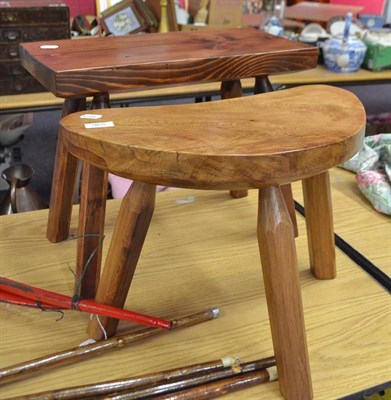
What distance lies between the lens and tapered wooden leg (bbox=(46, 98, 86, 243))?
3.08 feet

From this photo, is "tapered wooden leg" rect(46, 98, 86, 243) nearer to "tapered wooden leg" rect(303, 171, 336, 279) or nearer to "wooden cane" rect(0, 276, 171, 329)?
"wooden cane" rect(0, 276, 171, 329)

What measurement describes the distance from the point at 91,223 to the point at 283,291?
0.33m

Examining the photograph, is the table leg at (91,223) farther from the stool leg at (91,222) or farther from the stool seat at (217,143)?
the stool seat at (217,143)

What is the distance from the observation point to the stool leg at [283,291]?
602mm

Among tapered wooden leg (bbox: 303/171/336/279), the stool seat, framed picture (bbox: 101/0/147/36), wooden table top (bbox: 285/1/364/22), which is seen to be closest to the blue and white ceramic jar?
wooden table top (bbox: 285/1/364/22)

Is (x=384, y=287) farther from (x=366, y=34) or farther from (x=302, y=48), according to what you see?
(x=366, y=34)

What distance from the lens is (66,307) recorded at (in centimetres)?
71

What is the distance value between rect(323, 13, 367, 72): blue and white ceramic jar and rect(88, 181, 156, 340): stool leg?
1539 mm

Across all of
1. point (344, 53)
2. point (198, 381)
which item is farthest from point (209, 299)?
point (344, 53)

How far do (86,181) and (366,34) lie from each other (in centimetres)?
171

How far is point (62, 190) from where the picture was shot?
3.17 feet

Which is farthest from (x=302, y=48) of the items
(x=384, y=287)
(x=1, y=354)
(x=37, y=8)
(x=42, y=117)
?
(x=42, y=117)

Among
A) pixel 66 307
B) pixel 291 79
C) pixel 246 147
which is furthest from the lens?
pixel 291 79

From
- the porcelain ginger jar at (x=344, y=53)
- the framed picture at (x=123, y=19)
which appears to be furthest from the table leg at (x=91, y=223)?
the porcelain ginger jar at (x=344, y=53)
